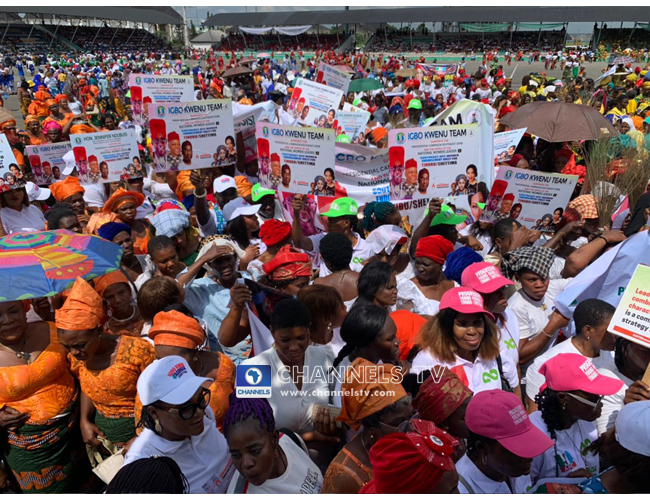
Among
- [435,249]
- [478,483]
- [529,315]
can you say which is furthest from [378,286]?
[478,483]

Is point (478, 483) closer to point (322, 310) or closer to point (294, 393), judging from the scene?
point (294, 393)

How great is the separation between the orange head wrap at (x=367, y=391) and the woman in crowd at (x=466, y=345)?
61 centimetres

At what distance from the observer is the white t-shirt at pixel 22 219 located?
484 cm

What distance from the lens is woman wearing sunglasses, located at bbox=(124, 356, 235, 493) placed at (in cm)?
223

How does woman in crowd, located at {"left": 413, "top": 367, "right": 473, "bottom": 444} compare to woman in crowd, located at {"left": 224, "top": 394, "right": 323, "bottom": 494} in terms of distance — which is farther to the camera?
woman in crowd, located at {"left": 413, "top": 367, "right": 473, "bottom": 444}

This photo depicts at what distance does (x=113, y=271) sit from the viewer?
341cm

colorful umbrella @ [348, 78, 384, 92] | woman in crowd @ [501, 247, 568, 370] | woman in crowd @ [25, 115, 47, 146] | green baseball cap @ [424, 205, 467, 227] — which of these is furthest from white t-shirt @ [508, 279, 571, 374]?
colorful umbrella @ [348, 78, 384, 92]

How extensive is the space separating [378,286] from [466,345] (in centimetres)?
72

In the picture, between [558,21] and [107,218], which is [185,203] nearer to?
[107,218]

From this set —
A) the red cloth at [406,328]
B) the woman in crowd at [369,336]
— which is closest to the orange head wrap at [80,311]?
the woman in crowd at [369,336]

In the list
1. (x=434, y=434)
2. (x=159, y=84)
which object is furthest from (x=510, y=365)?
(x=159, y=84)

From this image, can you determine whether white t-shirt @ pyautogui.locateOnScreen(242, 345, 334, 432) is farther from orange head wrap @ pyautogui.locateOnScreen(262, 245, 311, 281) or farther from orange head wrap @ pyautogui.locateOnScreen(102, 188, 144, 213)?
orange head wrap @ pyautogui.locateOnScreen(102, 188, 144, 213)

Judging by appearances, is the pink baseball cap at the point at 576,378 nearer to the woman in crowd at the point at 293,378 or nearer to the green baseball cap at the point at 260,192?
the woman in crowd at the point at 293,378

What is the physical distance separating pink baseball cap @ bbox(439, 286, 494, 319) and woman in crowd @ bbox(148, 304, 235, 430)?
1.38m
